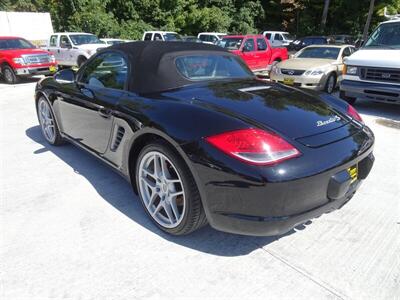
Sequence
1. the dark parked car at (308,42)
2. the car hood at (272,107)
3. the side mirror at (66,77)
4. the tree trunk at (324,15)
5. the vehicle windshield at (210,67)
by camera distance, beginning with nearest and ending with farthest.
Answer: the car hood at (272,107) < the vehicle windshield at (210,67) < the side mirror at (66,77) < the dark parked car at (308,42) < the tree trunk at (324,15)

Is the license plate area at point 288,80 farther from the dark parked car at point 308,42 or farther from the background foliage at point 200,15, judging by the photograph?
the background foliage at point 200,15

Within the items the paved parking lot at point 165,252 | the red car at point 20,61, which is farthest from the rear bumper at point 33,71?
the paved parking lot at point 165,252

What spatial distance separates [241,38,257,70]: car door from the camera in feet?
40.8

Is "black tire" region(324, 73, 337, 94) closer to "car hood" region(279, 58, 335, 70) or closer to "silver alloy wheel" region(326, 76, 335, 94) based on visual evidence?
"silver alloy wheel" region(326, 76, 335, 94)

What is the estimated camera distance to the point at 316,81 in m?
8.62

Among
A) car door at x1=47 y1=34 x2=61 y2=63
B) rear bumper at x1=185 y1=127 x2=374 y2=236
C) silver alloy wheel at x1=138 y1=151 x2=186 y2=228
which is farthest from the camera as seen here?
car door at x1=47 y1=34 x2=61 y2=63

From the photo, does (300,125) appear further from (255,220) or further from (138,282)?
(138,282)

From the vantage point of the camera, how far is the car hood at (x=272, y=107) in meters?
2.37

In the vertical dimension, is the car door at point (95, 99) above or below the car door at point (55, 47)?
above

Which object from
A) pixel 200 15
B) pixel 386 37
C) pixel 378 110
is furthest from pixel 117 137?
pixel 200 15

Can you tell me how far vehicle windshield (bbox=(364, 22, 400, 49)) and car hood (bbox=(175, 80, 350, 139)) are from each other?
195 inches

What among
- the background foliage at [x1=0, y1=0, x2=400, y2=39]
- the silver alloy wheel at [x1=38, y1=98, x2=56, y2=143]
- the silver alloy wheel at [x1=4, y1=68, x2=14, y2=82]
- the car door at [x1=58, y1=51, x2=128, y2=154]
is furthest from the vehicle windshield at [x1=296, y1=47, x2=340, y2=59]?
the background foliage at [x1=0, y1=0, x2=400, y2=39]

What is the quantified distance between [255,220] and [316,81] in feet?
23.8

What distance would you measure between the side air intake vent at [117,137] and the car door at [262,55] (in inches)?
415
